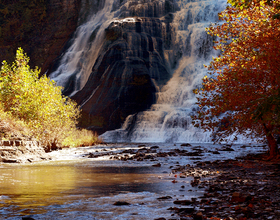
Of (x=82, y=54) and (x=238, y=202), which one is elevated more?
(x=82, y=54)

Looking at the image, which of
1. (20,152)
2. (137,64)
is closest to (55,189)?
(20,152)

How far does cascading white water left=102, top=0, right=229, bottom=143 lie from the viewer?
146ft

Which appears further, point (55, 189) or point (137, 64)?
point (137, 64)

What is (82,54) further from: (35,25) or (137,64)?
(35,25)

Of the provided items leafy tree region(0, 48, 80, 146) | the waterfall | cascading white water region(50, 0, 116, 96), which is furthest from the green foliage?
cascading white water region(50, 0, 116, 96)

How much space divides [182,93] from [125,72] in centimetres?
1016

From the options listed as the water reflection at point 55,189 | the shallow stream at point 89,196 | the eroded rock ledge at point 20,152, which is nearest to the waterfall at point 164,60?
the eroded rock ledge at point 20,152

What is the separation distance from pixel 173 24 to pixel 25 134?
150 ft

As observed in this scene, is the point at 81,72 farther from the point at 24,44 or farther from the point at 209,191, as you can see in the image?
the point at 209,191

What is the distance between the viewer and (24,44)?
7950cm

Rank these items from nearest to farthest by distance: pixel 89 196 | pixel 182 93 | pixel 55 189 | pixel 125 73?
pixel 89 196 → pixel 55 189 → pixel 182 93 → pixel 125 73

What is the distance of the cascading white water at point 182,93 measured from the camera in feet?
146

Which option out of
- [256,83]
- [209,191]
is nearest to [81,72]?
[256,83]

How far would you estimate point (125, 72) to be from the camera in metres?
53.9
